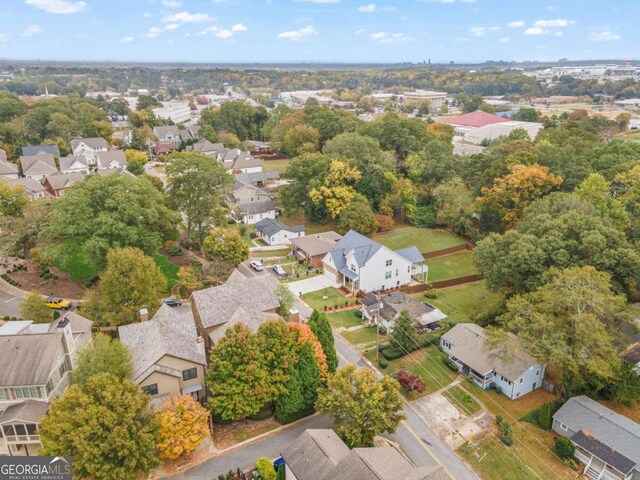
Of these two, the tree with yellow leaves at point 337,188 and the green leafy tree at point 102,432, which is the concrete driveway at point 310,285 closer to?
the tree with yellow leaves at point 337,188

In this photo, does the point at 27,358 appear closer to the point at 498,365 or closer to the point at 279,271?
the point at 279,271

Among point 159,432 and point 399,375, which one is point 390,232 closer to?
point 399,375

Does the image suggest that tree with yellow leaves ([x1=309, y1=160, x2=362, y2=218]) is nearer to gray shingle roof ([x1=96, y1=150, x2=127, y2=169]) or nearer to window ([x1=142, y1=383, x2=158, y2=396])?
window ([x1=142, y1=383, x2=158, y2=396])

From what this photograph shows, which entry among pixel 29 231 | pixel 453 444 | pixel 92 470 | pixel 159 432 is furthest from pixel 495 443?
pixel 29 231

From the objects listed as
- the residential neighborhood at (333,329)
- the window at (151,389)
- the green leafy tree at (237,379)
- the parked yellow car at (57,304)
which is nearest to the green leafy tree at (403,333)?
the residential neighborhood at (333,329)

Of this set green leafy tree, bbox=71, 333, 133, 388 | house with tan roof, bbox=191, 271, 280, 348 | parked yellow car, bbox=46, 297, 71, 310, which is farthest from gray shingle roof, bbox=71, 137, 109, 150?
green leafy tree, bbox=71, 333, 133, 388

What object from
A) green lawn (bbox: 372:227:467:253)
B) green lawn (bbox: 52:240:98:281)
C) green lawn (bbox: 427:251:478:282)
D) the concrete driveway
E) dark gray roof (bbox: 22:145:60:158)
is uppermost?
dark gray roof (bbox: 22:145:60:158)

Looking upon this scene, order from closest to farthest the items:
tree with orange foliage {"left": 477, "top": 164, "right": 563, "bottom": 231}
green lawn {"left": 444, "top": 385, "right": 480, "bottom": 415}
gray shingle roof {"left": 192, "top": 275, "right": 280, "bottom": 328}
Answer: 1. green lawn {"left": 444, "top": 385, "right": 480, "bottom": 415}
2. gray shingle roof {"left": 192, "top": 275, "right": 280, "bottom": 328}
3. tree with orange foliage {"left": 477, "top": 164, "right": 563, "bottom": 231}
